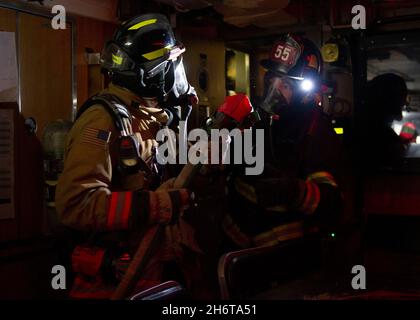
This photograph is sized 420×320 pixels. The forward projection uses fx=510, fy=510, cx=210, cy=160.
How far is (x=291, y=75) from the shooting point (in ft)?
10.6

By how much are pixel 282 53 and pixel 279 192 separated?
120cm

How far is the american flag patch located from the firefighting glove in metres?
0.76

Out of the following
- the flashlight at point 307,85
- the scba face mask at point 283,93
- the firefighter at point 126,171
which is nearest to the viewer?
the firefighter at point 126,171

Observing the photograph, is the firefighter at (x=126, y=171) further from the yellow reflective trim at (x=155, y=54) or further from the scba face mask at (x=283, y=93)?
the scba face mask at (x=283, y=93)

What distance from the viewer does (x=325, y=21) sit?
439 centimetres

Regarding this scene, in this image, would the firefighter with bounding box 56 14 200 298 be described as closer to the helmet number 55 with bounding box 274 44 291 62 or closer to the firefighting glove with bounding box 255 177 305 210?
the firefighting glove with bounding box 255 177 305 210

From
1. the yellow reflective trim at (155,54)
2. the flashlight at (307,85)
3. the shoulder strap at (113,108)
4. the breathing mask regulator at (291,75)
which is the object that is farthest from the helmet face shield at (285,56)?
the shoulder strap at (113,108)

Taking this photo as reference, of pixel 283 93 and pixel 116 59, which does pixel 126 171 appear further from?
pixel 283 93

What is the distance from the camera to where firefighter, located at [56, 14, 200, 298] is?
2104 mm

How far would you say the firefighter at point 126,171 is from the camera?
2104 mm

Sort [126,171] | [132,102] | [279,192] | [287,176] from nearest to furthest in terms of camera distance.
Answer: [126,171], [279,192], [132,102], [287,176]

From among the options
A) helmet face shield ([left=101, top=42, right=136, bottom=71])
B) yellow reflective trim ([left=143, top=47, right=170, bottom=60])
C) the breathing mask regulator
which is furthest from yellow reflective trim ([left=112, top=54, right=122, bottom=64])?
the breathing mask regulator

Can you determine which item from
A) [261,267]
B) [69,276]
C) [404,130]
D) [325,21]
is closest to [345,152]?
[404,130]

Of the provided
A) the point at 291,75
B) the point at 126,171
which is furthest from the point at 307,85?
the point at 126,171
